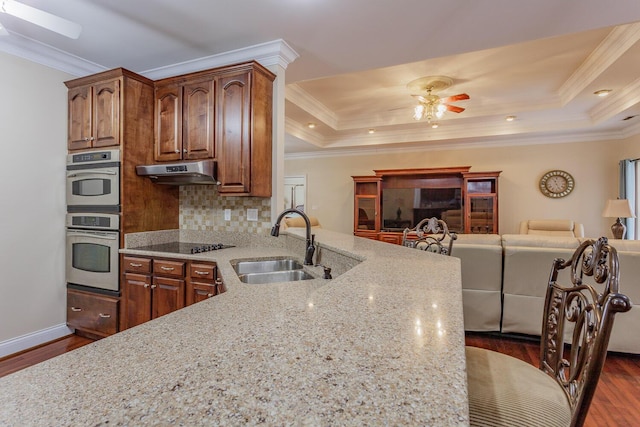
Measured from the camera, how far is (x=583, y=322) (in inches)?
38.4

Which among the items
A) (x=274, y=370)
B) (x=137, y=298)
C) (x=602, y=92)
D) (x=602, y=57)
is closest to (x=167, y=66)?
(x=137, y=298)

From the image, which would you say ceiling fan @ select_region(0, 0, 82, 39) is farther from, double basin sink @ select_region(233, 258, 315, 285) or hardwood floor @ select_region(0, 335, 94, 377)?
hardwood floor @ select_region(0, 335, 94, 377)

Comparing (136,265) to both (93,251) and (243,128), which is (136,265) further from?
(243,128)

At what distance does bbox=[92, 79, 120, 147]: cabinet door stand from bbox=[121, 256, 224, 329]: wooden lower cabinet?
105cm

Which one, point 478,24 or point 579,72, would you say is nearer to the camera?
point 478,24

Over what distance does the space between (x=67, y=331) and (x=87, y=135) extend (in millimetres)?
1846

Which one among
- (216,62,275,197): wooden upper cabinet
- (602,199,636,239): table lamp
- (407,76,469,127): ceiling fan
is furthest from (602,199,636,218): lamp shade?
(216,62,275,197): wooden upper cabinet

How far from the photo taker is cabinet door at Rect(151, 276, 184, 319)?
8.32 feet

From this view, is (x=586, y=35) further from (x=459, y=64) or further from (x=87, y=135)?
(x=87, y=135)

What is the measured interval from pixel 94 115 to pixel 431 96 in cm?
377

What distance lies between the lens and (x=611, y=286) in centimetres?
87

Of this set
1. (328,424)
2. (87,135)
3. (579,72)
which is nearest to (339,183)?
(579,72)

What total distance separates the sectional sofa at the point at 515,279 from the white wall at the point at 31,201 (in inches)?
147

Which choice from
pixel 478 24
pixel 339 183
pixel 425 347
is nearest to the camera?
pixel 425 347
